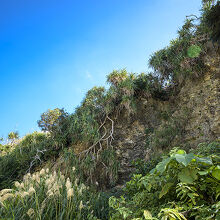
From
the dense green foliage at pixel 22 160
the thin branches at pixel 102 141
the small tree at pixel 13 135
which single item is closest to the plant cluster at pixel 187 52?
the thin branches at pixel 102 141

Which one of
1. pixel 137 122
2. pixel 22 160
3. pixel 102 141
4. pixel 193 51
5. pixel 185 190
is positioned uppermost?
pixel 22 160

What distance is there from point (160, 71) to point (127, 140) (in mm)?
2966

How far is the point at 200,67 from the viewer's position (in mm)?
5254

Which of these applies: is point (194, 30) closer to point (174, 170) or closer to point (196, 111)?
point (196, 111)

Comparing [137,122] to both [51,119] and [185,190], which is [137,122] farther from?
[185,190]

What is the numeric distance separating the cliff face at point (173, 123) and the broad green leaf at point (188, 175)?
345 centimetres

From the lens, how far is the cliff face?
4676mm

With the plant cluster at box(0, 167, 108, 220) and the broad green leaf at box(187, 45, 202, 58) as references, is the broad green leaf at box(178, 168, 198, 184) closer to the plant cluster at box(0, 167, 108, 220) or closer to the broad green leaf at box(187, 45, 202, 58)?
the plant cluster at box(0, 167, 108, 220)

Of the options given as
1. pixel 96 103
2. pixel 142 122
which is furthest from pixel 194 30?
pixel 96 103

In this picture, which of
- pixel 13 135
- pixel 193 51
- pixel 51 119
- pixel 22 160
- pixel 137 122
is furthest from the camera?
pixel 13 135

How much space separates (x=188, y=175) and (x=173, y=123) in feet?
13.9

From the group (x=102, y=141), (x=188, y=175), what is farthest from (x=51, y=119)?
(x=188, y=175)

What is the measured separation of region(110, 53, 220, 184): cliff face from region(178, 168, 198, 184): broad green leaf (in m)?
3.45

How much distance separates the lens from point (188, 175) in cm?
141
